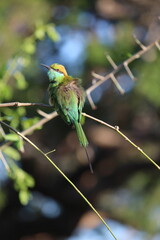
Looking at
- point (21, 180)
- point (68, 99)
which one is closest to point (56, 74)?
point (68, 99)

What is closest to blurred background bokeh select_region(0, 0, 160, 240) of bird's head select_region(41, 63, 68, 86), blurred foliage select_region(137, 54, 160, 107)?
blurred foliage select_region(137, 54, 160, 107)

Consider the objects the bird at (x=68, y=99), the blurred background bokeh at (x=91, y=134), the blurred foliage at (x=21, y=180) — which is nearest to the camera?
the bird at (x=68, y=99)

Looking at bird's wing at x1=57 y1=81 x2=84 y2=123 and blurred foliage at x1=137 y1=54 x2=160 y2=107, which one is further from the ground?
bird's wing at x1=57 y1=81 x2=84 y2=123

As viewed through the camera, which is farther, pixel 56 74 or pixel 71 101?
pixel 56 74

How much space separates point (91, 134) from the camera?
5.04 metres

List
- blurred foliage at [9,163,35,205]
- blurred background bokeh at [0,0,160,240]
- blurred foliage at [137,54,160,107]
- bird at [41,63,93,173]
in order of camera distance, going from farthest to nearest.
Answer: blurred background bokeh at [0,0,160,240], blurred foliage at [137,54,160,107], blurred foliage at [9,163,35,205], bird at [41,63,93,173]

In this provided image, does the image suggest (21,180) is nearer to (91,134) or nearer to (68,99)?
(68,99)

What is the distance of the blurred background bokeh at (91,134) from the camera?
15.3 ft

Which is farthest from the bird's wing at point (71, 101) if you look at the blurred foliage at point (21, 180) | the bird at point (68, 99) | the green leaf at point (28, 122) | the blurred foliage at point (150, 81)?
the blurred foliage at point (150, 81)

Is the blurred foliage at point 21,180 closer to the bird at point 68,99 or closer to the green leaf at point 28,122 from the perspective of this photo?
the green leaf at point 28,122

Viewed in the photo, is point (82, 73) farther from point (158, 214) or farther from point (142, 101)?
point (158, 214)

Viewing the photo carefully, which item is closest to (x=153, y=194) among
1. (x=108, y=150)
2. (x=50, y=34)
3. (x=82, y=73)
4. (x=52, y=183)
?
(x=108, y=150)

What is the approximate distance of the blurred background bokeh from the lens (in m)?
4.66

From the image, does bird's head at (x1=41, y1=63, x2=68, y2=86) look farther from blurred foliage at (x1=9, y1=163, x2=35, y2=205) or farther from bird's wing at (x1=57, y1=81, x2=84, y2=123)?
blurred foliage at (x1=9, y1=163, x2=35, y2=205)
